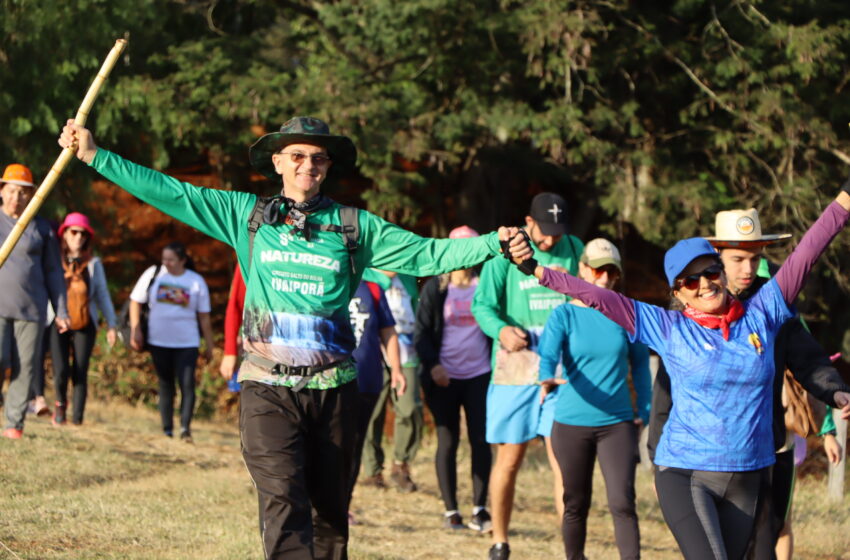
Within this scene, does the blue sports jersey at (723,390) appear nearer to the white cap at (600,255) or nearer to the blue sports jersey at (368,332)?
the white cap at (600,255)

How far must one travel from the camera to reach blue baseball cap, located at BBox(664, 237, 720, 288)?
4.90 meters

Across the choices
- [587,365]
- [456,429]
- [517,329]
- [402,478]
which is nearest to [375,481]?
[402,478]

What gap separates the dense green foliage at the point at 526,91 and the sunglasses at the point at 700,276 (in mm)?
8346

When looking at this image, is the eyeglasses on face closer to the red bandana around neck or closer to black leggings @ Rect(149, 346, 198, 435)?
the red bandana around neck

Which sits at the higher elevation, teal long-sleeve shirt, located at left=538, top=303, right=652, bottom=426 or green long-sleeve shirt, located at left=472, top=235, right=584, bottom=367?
green long-sleeve shirt, located at left=472, top=235, right=584, bottom=367

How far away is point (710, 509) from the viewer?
4777 millimetres

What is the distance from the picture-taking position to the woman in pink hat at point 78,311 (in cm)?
1130

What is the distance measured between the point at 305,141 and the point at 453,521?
14.8 feet

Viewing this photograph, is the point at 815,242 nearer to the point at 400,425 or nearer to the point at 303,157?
the point at 303,157

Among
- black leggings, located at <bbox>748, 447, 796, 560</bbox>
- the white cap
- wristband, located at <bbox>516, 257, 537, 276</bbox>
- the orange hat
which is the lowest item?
black leggings, located at <bbox>748, 447, 796, 560</bbox>

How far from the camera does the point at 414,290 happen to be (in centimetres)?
976

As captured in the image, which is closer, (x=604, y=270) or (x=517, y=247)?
(x=517, y=247)

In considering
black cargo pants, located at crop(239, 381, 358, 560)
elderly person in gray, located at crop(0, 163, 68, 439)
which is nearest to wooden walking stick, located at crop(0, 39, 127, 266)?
black cargo pants, located at crop(239, 381, 358, 560)

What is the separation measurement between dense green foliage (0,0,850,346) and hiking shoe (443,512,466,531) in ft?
18.5
